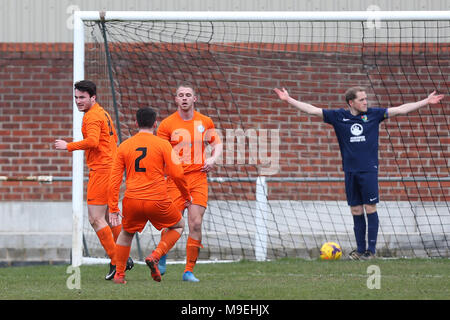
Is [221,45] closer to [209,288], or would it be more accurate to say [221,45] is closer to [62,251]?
[62,251]

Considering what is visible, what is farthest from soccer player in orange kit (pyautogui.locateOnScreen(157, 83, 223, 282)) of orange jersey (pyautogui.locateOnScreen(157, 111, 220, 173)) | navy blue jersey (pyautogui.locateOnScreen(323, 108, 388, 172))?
navy blue jersey (pyautogui.locateOnScreen(323, 108, 388, 172))

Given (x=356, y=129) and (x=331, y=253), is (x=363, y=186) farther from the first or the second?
(x=331, y=253)

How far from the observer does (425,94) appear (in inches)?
466

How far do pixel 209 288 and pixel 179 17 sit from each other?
3780mm

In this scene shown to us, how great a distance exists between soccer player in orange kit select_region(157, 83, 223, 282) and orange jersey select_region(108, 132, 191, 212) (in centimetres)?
78

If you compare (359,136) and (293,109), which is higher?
(293,109)

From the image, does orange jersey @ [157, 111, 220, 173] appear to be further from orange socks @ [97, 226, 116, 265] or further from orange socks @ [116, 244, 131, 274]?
orange socks @ [116, 244, 131, 274]

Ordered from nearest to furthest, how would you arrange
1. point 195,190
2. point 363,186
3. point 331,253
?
point 195,190, point 363,186, point 331,253

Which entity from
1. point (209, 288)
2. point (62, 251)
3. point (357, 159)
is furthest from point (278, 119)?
point (209, 288)

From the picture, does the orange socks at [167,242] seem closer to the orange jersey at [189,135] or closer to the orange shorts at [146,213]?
the orange shorts at [146,213]

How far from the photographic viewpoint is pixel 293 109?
12023 mm

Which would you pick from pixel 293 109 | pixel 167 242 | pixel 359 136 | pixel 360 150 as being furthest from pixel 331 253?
pixel 167 242

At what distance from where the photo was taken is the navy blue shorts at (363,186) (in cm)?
920

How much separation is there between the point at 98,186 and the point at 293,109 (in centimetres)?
473
